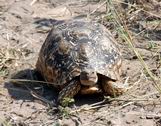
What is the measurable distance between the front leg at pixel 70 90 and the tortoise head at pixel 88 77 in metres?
0.10

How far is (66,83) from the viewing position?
179 inches

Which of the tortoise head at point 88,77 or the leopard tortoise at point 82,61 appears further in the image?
the leopard tortoise at point 82,61

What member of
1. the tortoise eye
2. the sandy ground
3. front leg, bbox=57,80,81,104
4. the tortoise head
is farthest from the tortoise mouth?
the tortoise eye

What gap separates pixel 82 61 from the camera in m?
4.42

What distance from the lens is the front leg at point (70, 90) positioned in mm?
4426

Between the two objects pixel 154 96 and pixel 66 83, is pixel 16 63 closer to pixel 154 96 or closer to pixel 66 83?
pixel 66 83

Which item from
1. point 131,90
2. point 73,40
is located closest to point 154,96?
point 131,90

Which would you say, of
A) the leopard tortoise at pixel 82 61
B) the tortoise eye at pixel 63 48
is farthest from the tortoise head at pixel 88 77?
the tortoise eye at pixel 63 48

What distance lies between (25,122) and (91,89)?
0.65 meters

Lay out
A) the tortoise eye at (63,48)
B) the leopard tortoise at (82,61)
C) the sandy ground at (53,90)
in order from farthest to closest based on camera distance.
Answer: the tortoise eye at (63,48) → the leopard tortoise at (82,61) → the sandy ground at (53,90)

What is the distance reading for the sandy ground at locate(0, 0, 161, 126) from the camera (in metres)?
4.25

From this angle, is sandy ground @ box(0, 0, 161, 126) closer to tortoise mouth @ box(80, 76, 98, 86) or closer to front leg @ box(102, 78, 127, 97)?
front leg @ box(102, 78, 127, 97)

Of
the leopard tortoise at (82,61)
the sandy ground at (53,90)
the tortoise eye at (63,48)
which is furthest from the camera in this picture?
the tortoise eye at (63,48)

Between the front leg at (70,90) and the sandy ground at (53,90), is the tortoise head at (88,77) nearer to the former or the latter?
the front leg at (70,90)
